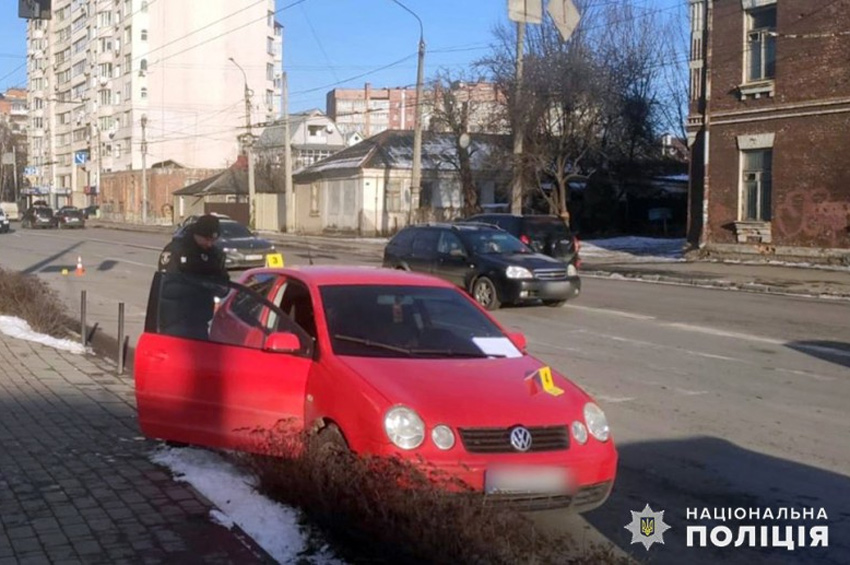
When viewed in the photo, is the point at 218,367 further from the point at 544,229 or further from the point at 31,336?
the point at 544,229

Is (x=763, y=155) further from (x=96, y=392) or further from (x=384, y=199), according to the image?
(x=384, y=199)

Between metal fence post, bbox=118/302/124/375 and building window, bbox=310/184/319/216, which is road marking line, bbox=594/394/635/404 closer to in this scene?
metal fence post, bbox=118/302/124/375

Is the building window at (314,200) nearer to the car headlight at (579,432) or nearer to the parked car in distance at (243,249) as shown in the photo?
the parked car in distance at (243,249)

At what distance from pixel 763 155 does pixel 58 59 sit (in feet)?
359

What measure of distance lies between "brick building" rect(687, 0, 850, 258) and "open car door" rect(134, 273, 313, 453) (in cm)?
2444

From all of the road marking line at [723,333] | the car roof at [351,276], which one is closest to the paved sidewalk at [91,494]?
the car roof at [351,276]

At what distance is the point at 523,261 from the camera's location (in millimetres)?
18328

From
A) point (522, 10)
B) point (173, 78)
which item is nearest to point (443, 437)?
point (522, 10)

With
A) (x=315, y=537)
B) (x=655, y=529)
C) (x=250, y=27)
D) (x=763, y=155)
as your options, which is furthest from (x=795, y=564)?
(x=250, y=27)

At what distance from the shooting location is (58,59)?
124m

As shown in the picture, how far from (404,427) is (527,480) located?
0.70m

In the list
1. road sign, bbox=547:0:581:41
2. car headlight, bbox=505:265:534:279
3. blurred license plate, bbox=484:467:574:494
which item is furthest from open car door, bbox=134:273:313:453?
road sign, bbox=547:0:581:41

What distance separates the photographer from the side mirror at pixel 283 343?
6.39 metres

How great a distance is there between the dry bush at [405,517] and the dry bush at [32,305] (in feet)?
30.9
